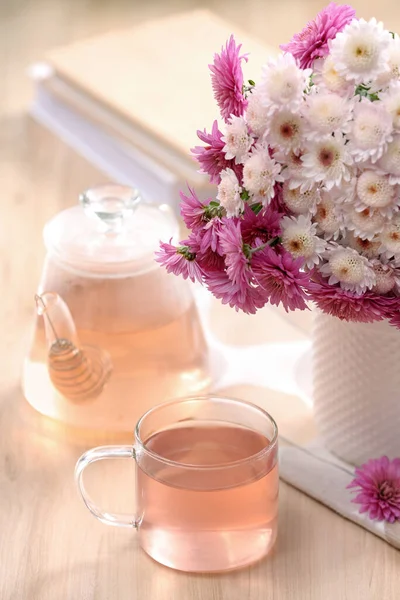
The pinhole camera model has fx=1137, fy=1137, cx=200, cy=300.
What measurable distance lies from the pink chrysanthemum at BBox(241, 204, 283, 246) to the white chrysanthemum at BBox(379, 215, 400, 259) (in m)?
0.06

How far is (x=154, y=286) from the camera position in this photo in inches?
33.4

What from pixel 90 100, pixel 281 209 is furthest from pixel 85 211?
pixel 90 100

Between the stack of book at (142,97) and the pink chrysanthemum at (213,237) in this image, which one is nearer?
the pink chrysanthemum at (213,237)

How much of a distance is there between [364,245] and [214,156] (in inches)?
4.3

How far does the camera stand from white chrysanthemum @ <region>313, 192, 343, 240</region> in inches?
25.5

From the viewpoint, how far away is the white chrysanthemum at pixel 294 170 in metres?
0.64

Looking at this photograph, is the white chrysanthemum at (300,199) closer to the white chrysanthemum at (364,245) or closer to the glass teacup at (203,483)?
the white chrysanthemum at (364,245)

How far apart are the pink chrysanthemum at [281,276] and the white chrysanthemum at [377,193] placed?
0.05 m

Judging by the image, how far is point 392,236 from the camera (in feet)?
2.09

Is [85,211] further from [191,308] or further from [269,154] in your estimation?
[269,154]

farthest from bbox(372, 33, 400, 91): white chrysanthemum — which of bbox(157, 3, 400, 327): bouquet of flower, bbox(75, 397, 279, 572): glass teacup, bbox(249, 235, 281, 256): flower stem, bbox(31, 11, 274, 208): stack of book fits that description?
bbox(31, 11, 274, 208): stack of book

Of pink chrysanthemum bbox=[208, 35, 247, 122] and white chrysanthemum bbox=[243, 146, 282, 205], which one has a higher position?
pink chrysanthemum bbox=[208, 35, 247, 122]

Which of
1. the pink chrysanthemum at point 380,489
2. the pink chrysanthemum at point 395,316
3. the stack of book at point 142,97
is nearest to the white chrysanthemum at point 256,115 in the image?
the pink chrysanthemum at point 395,316

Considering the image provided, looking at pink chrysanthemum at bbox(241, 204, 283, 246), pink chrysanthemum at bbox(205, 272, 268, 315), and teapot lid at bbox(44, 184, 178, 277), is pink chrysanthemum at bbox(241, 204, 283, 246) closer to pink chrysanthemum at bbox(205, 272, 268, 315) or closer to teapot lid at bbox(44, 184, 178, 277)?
pink chrysanthemum at bbox(205, 272, 268, 315)
